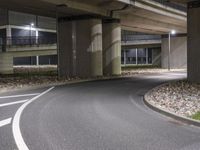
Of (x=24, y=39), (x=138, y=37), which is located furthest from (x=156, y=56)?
(x=24, y=39)

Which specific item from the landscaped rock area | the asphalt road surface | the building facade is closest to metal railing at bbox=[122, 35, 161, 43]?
the building facade

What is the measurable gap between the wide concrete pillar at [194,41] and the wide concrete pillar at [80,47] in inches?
498

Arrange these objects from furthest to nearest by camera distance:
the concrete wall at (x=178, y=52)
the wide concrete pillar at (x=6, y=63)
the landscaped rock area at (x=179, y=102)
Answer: the concrete wall at (x=178, y=52) < the wide concrete pillar at (x=6, y=63) < the landscaped rock area at (x=179, y=102)

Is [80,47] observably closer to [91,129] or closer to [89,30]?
[89,30]

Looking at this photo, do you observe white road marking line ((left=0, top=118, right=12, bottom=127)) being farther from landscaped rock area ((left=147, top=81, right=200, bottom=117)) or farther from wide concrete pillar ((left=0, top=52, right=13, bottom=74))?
wide concrete pillar ((left=0, top=52, right=13, bottom=74))

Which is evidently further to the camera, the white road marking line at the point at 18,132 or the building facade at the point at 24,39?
the building facade at the point at 24,39

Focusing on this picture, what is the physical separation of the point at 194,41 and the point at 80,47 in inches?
556

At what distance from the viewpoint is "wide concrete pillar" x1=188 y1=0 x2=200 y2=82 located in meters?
24.5

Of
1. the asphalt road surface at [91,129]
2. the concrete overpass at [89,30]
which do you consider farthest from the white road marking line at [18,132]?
the concrete overpass at [89,30]

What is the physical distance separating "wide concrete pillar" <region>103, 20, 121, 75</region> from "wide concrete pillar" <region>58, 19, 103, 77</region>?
12.7ft

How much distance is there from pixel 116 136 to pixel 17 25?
3149 inches

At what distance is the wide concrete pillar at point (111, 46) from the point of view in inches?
1608

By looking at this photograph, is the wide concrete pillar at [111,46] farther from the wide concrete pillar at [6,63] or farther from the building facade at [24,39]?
the wide concrete pillar at [6,63]

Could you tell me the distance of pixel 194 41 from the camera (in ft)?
80.9
